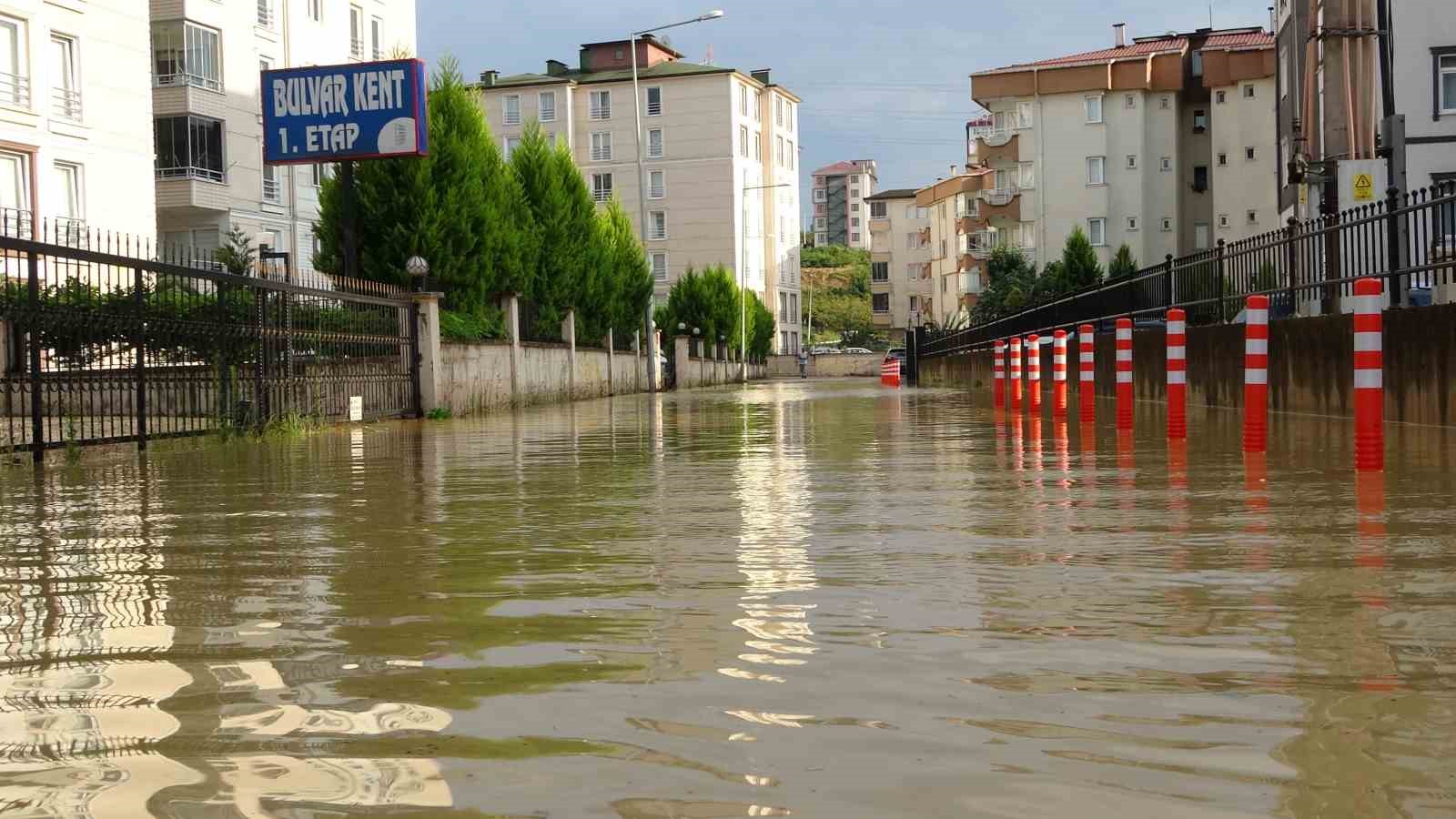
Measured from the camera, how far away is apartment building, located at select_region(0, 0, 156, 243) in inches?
1400

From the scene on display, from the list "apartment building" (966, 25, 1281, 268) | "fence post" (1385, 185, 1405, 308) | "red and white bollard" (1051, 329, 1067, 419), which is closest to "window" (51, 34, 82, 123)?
"red and white bollard" (1051, 329, 1067, 419)

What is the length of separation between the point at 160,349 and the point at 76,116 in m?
25.5

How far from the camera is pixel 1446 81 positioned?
1620 inches

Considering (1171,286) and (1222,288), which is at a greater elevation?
(1171,286)

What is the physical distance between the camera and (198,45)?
46.4 meters

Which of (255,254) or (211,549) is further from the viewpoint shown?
(255,254)

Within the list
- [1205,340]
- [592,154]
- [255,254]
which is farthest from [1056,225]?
[1205,340]

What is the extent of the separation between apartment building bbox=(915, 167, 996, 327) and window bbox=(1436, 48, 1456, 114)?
151ft

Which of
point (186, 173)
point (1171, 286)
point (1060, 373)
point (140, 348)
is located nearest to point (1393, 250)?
point (1060, 373)

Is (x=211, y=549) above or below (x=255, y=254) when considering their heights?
below

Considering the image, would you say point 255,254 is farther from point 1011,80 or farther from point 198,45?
point 1011,80

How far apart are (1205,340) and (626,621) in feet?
→ 54.8

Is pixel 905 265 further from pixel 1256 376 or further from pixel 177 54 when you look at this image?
pixel 1256 376

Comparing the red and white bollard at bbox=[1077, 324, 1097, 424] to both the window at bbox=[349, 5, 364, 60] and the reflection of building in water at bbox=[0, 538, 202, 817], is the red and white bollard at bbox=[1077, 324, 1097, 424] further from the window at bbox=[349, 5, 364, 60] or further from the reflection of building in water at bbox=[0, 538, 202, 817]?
the window at bbox=[349, 5, 364, 60]
